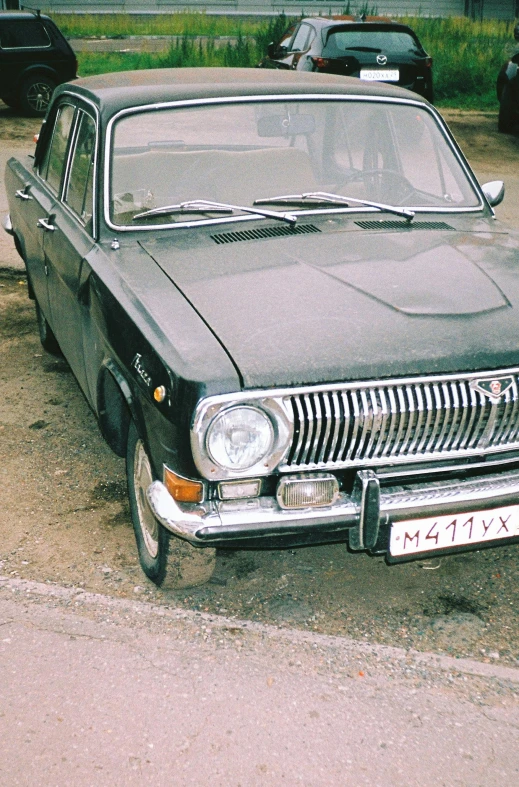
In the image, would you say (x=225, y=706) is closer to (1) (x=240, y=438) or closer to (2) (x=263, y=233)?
(1) (x=240, y=438)

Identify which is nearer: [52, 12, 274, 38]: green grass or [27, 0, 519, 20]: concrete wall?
[52, 12, 274, 38]: green grass

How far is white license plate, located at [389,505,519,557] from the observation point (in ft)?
9.87

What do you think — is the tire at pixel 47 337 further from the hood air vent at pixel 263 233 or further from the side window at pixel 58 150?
the hood air vent at pixel 263 233

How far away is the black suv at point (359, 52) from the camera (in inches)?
494

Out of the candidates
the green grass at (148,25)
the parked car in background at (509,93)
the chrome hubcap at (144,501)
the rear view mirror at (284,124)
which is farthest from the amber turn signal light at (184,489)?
the green grass at (148,25)

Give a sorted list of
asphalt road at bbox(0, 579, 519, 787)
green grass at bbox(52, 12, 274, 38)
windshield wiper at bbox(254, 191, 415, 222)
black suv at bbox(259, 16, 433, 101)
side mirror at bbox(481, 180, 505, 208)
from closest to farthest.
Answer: asphalt road at bbox(0, 579, 519, 787)
windshield wiper at bbox(254, 191, 415, 222)
side mirror at bbox(481, 180, 505, 208)
black suv at bbox(259, 16, 433, 101)
green grass at bbox(52, 12, 274, 38)

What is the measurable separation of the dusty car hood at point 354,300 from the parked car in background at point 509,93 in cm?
1021

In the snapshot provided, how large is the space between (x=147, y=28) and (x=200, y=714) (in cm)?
2935

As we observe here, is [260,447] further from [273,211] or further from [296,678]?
[273,211]

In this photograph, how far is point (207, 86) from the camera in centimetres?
420

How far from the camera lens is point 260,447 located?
112 inches

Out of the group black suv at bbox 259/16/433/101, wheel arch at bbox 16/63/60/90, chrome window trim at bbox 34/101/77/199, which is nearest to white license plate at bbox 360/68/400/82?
black suv at bbox 259/16/433/101

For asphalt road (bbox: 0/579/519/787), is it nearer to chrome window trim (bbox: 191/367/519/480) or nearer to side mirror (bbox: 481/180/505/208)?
chrome window trim (bbox: 191/367/519/480)

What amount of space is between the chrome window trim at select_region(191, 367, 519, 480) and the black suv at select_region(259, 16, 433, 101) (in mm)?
10370
